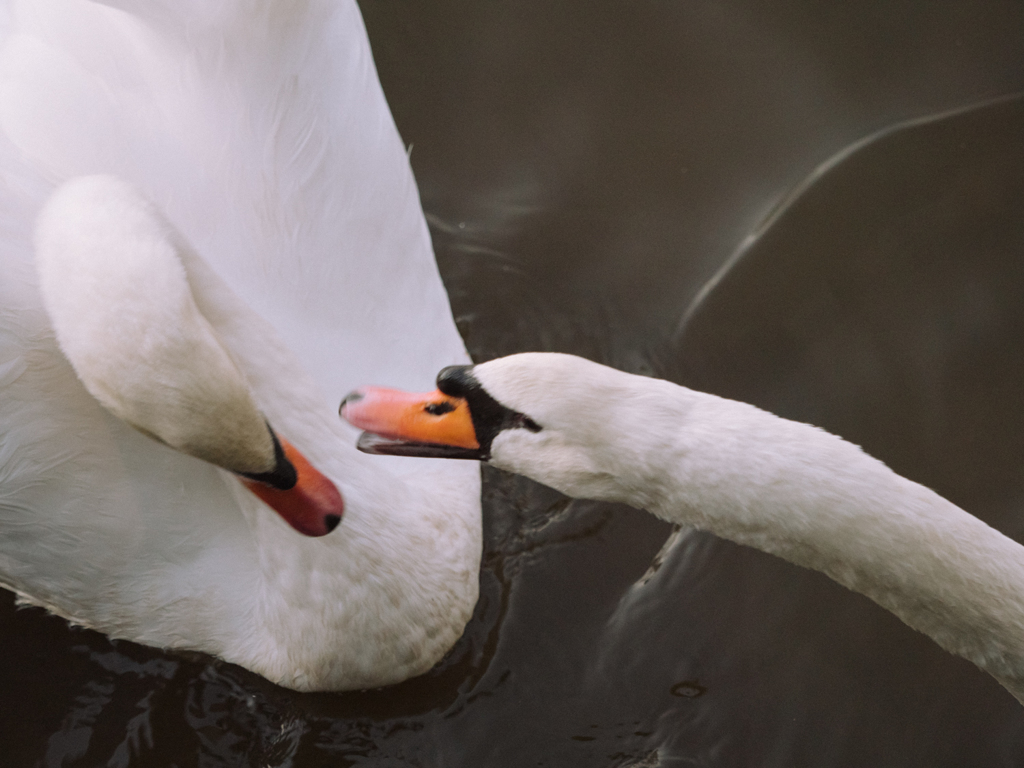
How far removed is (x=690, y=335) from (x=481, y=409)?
82.8 inches

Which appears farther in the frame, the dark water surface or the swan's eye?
the dark water surface

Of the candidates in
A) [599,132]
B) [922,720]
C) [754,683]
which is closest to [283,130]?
[599,132]

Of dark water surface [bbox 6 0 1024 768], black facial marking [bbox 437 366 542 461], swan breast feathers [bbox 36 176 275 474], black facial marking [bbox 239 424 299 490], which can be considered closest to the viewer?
swan breast feathers [bbox 36 176 275 474]

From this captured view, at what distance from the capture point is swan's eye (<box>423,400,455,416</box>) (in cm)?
255

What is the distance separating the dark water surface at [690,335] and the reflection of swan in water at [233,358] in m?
0.25

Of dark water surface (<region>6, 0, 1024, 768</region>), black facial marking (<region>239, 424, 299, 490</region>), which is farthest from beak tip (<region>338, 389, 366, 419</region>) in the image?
dark water surface (<region>6, 0, 1024, 768</region>)

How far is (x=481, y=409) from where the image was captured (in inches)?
98.7

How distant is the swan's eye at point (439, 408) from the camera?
255 cm

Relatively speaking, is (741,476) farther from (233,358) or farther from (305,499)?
(233,358)

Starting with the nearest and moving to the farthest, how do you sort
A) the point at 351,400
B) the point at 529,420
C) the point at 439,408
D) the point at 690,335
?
the point at 529,420 → the point at 439,408 → the point at 351,400 → the point at 690,335

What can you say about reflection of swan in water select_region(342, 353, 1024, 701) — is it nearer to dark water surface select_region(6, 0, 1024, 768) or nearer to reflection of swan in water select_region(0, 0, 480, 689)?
reflection of swan in water select_region(0, 0, 480, 689)

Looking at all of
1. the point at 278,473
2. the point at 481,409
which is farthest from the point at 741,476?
the point at 278,473

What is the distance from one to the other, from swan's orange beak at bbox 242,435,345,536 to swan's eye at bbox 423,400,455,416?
1.42 feet

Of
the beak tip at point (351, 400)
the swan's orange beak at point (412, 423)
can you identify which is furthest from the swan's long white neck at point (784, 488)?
the beak tip at point (351, 400)
